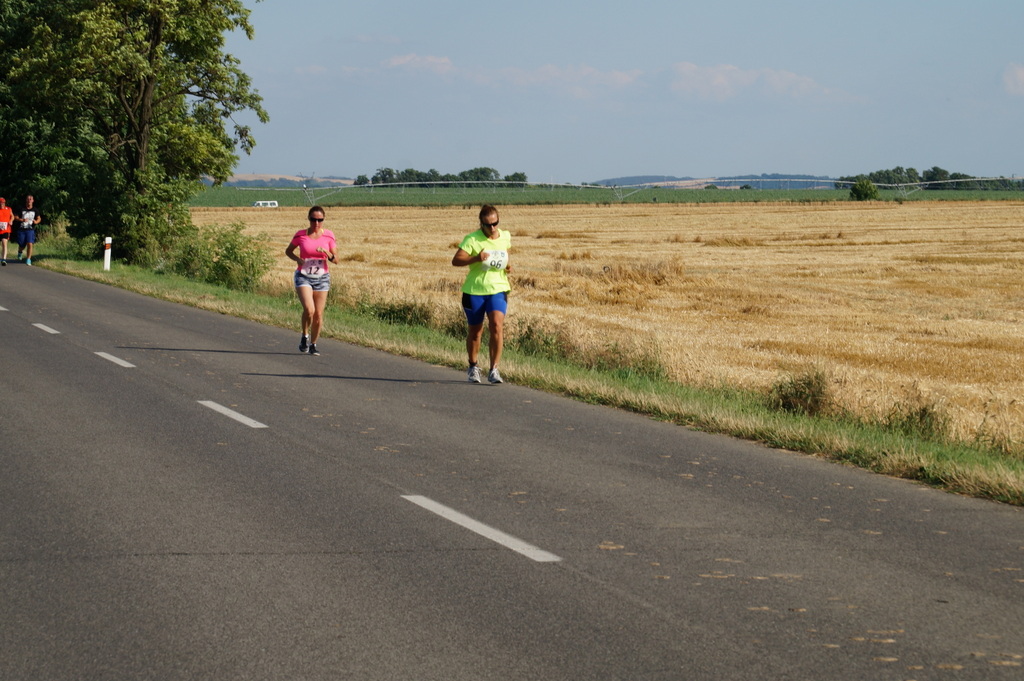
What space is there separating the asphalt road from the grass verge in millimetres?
300

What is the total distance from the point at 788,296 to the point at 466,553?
22.0 meters

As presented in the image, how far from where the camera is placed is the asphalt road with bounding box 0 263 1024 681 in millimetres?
4703

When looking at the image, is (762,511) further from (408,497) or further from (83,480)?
(83,480)

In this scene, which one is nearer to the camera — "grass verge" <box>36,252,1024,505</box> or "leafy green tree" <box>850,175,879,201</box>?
"grass verge" <box>36,252,1024,505</box>

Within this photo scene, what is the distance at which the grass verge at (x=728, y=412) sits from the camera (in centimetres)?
854

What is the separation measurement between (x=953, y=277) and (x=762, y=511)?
2665cm

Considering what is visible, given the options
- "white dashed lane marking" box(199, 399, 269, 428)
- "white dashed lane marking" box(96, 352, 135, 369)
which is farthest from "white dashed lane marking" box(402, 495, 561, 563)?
"white dashed lane marking" box(96, 352, 135, 369)

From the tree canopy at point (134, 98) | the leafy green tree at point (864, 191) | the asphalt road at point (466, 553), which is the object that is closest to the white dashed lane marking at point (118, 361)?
the asphalt road at point (466, 553)

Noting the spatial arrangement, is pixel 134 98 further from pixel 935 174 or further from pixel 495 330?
pixel 935 174

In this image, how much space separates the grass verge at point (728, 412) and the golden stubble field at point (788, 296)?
624 mm

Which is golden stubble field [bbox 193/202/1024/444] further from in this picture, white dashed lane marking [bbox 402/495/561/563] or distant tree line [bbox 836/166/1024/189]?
distant tree line [bbox 836/166/1024/189]

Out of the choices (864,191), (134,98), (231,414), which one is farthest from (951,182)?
(231,414)

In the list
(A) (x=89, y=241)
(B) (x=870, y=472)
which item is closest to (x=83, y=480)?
(B) (x=870, y=472)

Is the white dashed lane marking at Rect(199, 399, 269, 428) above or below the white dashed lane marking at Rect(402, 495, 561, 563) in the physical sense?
below
